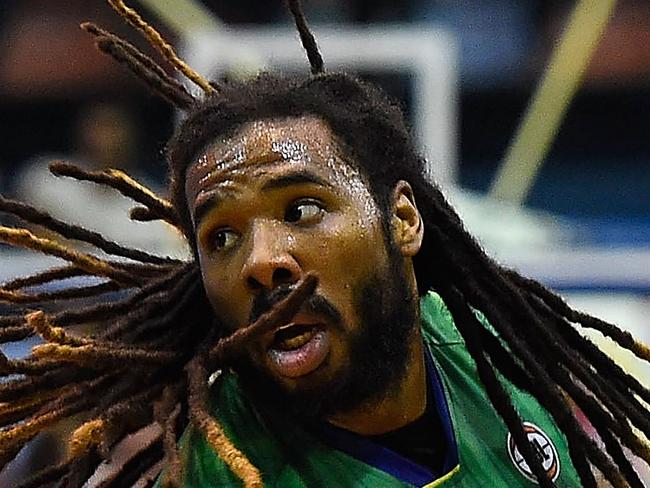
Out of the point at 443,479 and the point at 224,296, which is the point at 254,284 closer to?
the point at 224,296

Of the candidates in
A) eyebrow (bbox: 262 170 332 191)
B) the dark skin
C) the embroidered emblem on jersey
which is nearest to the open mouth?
the dark skin

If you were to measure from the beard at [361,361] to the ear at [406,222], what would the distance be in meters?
0.02

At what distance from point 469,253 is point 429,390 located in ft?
0.45

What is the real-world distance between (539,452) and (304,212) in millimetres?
334

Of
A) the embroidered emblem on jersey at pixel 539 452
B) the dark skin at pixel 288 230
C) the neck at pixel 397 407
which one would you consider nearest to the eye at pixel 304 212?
the dark skin at pixel 288 230

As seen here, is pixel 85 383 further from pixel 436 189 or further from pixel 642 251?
pixel 642 251

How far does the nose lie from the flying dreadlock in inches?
1.3

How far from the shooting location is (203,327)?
121 centimetres

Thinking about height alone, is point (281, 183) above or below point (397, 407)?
above

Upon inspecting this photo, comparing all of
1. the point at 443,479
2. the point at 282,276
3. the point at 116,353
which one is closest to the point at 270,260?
the point at 282,276

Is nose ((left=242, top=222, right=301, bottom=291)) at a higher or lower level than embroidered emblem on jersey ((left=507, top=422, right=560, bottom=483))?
higher

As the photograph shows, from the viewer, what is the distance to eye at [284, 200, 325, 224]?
1.09 metres

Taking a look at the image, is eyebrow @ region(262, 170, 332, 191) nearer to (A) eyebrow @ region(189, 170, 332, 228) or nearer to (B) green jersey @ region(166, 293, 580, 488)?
(A) eyebrow @ region(189, 170, 332, 228)

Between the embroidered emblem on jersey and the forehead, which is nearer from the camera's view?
the forehead
